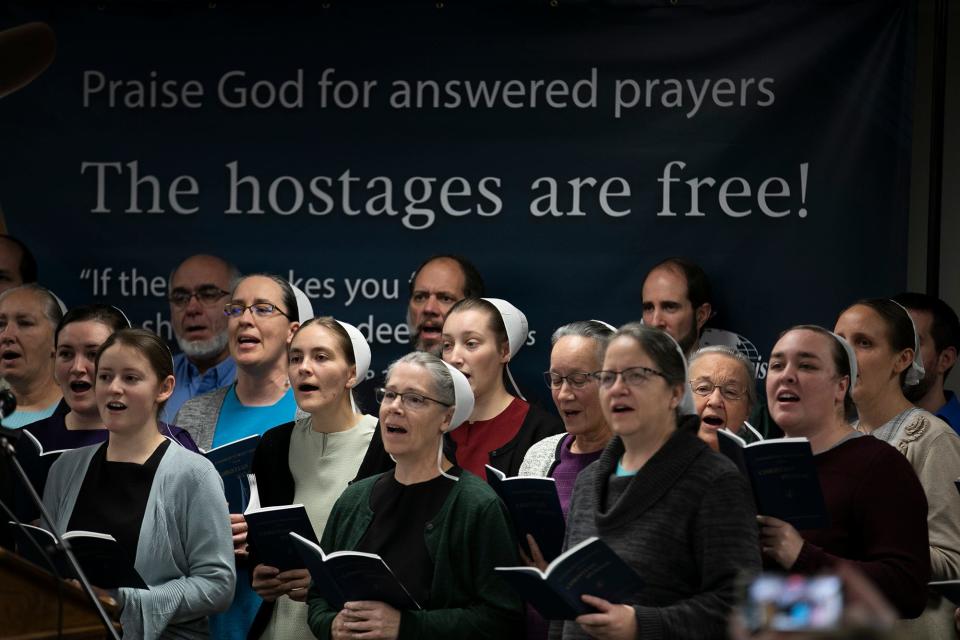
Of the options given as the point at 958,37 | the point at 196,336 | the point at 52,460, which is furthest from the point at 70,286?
the point at 958,37

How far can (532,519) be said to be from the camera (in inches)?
148

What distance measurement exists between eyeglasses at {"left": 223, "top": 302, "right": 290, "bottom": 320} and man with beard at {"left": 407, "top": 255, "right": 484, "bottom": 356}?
0.62 m

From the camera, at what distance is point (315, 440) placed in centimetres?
461

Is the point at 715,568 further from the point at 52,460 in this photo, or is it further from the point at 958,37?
the point at 958,37

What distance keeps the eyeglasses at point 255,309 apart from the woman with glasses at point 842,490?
2155 millimetres

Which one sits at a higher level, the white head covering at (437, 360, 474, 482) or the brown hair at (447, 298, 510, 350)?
the brown hair at (447, 298, 510, 350)

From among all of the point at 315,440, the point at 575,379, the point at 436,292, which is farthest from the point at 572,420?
the point at 436,292

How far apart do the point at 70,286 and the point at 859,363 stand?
3.68 m

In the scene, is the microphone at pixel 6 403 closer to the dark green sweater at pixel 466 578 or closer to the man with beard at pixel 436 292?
the dark green sweater at pixel 466 578

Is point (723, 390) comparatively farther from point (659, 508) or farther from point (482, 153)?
point (482, 153)

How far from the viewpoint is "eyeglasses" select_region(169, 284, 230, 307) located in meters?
5.76

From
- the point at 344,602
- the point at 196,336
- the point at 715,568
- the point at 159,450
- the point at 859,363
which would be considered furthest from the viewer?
the point at 196,336

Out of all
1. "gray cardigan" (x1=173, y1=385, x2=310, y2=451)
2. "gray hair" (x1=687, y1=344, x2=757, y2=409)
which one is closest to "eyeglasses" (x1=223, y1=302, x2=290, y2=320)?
"gray cardigan" (x1=173, y1=385, x2=310, y2=451)

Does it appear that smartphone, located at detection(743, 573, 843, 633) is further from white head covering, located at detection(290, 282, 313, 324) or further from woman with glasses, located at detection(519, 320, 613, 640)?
white head covering, located at detection(290, 282, 313, 324)
